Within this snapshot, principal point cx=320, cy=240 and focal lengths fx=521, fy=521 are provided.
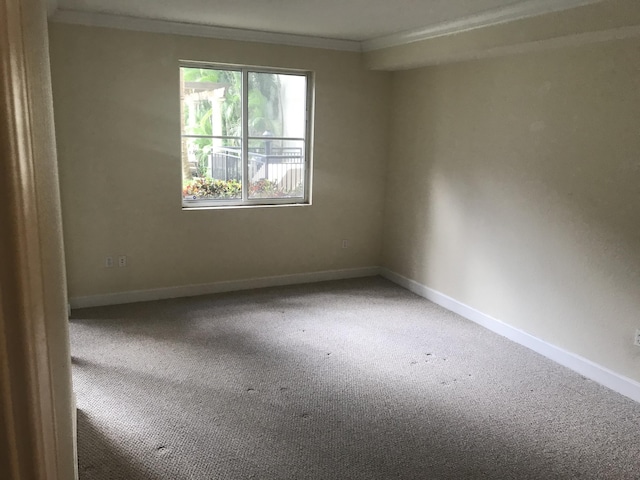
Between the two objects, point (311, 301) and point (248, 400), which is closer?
point (248, 400)

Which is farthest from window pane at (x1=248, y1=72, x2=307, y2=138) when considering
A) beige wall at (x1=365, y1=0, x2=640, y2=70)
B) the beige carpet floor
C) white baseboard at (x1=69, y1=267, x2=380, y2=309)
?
the beige carpet floor

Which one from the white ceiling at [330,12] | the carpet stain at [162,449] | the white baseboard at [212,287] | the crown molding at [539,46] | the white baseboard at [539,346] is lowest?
the carpet stain at [162,449]

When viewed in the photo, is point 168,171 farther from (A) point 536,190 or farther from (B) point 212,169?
(A) point 536,190

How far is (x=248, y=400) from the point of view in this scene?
307 cm

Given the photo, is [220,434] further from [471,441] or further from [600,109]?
[600,109]

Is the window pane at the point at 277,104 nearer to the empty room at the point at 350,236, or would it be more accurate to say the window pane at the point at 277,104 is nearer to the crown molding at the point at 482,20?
the empty room at the point at 350,236

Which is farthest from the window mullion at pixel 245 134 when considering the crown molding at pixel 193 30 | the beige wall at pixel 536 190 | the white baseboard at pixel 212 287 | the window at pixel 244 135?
the beige wall at pixel 536 190

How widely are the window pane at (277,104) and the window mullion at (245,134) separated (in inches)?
1.8

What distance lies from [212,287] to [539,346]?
2.94 meters

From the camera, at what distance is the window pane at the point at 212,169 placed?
4.88 metres

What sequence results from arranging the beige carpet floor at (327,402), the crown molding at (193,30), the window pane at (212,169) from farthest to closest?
the window pane at (212,169) → the crown molding at (193,30) → the beige carpet floor at (327,402)

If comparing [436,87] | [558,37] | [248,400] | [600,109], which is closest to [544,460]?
[248,400]

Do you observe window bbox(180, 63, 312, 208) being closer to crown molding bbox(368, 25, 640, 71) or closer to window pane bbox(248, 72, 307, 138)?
window pane bbox(248, 72, 307, 138)

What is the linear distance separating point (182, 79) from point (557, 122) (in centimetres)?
315
